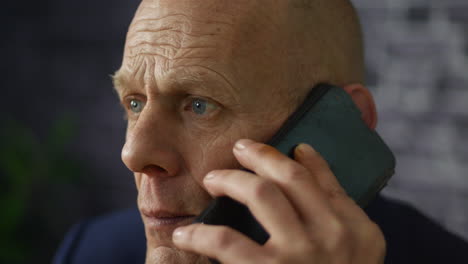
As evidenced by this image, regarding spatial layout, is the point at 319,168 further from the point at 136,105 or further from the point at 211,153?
the point at 136,105

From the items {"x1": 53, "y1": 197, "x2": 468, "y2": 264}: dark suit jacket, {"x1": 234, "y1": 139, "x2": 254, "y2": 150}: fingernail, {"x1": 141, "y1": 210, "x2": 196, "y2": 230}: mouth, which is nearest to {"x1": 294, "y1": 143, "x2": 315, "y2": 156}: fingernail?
{"x1": 234, "y1": 139, "x2": 254, "y2": 150}: fingernail

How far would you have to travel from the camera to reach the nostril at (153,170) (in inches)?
49.9

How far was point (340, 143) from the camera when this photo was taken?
1.25m

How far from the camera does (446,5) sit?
2131mm

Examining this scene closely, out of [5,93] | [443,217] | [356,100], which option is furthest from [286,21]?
[5,93]

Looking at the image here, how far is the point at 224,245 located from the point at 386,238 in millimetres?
964

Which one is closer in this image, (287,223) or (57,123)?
(287,223)

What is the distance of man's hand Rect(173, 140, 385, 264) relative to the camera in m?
0.96

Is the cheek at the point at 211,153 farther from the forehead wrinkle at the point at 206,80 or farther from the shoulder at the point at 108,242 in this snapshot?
the shoulder at the point at 108,242

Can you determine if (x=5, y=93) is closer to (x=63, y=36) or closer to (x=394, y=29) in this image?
(x=63, y=36)

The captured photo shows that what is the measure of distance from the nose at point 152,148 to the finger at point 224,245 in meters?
0.28

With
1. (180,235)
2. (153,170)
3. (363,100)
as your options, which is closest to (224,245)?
(180,235)

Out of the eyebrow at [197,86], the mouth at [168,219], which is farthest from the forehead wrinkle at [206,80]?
the mouth at [168,219]

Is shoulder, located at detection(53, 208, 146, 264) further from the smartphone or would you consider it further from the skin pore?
the smartphone
